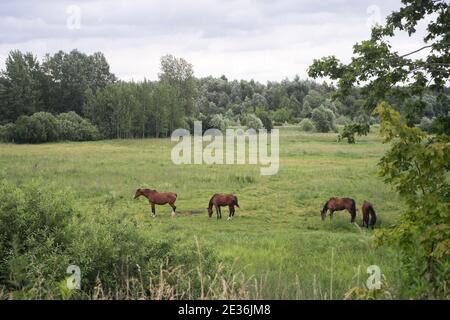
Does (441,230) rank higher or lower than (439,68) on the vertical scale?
Answer: lower

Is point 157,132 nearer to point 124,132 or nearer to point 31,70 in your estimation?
point 124,132

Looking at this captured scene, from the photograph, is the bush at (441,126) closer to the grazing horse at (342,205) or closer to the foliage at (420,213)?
the grazing horse at (342,205)

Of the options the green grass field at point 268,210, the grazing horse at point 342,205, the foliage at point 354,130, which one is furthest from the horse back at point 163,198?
the foliage at point 354,130

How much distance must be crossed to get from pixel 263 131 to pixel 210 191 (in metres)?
63.4

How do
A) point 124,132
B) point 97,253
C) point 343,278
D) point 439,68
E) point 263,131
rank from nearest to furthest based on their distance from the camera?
A: point 97,253, point 343,278, point 439,68, point 124,132, point 263,131

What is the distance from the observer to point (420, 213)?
16.8ft

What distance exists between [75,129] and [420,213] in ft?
241

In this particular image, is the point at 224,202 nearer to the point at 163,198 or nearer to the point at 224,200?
the point at 224,200

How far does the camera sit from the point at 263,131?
86812 millimetres

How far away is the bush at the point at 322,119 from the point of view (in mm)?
88062

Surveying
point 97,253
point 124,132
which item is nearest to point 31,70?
point 124,132

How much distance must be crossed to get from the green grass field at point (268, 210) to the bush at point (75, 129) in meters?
34.5

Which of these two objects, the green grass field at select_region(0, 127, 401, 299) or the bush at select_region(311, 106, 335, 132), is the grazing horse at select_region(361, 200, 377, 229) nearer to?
the green grass field at select_region(0, 127, 401, 299)

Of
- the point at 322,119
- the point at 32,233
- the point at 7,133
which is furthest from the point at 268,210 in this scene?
the point at 322,119
